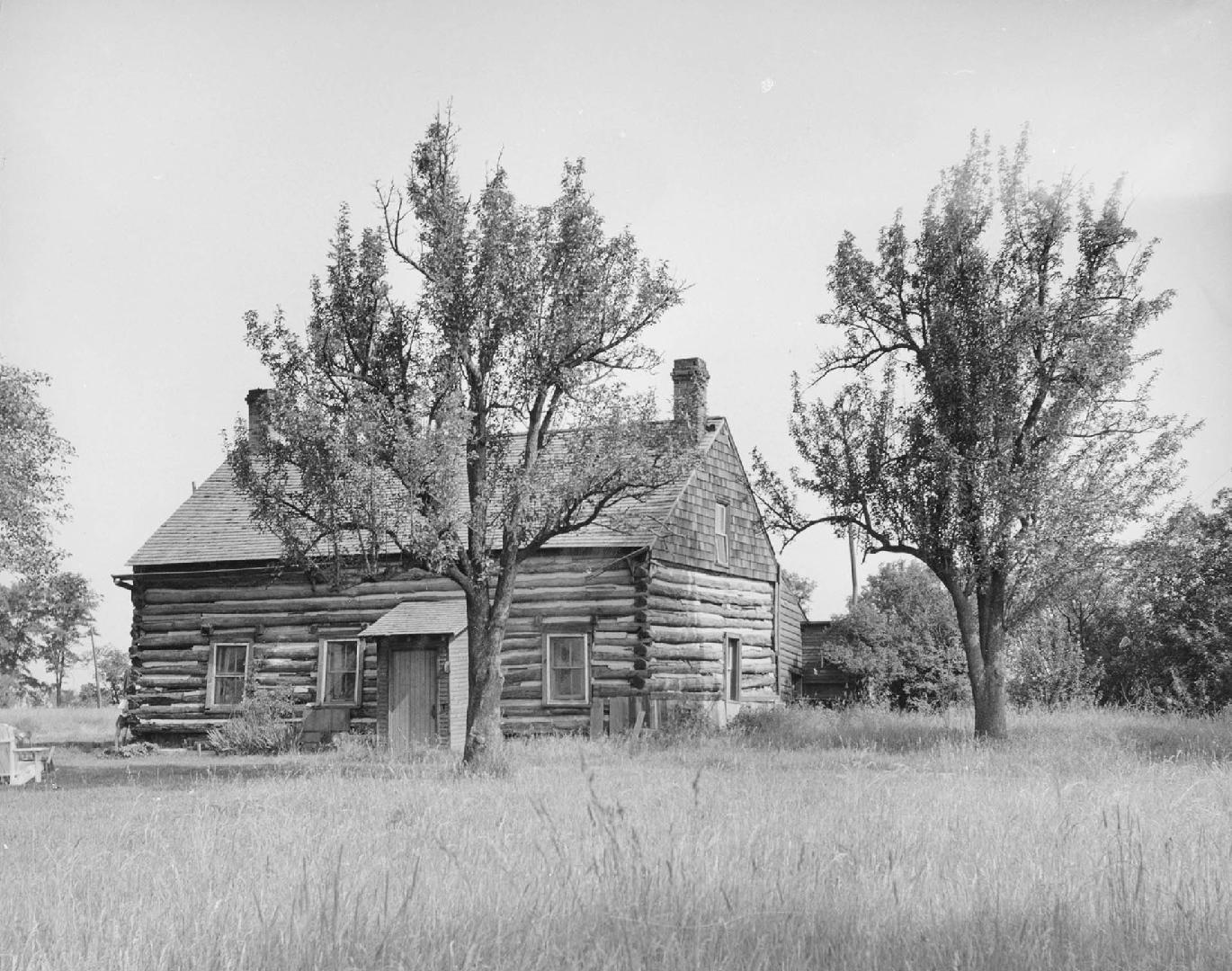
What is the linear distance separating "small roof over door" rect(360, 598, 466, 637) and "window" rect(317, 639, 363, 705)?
1548 mm

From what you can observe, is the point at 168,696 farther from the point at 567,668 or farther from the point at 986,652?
the point at 986,652

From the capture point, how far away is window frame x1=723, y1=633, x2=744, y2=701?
28.6 m

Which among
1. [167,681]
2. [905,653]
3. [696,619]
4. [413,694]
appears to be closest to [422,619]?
[413,694]

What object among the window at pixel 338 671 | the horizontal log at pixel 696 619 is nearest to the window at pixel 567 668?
the horizontal log at pixel 696 619

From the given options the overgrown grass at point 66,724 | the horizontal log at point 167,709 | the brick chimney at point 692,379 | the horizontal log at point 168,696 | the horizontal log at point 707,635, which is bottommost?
the overgrown grass at point 66,724

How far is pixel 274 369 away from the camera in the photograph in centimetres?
1766

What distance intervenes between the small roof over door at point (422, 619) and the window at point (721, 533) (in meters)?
6.65

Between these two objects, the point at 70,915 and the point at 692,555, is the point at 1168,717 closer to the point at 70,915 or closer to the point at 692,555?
the point at 692,555

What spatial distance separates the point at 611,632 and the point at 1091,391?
11.3 m

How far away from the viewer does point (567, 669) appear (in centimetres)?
2612

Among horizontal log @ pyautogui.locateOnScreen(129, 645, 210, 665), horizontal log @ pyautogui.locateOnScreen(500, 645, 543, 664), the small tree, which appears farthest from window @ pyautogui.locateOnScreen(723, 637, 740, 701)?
the small tree

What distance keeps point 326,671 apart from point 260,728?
2.02 meters

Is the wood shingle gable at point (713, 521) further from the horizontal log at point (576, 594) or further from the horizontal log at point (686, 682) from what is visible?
the horizontal log at point (686, 682)

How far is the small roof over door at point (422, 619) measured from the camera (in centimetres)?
2491
